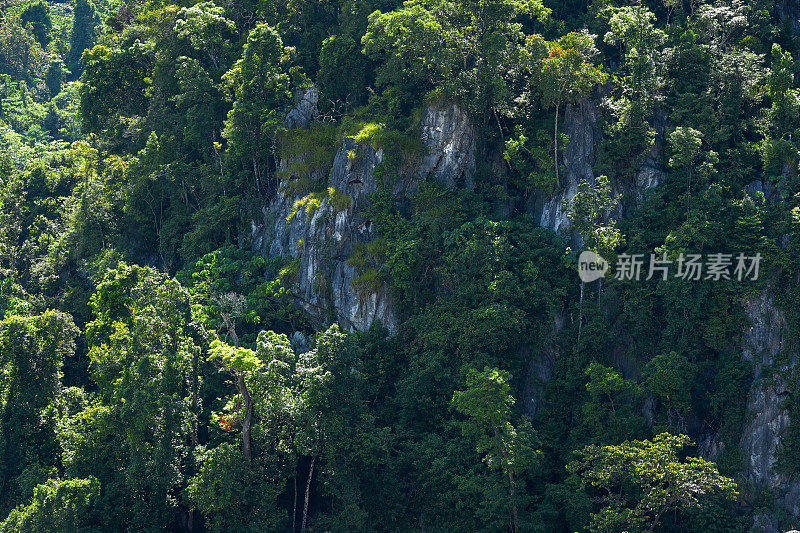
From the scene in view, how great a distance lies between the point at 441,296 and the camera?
25.7 m

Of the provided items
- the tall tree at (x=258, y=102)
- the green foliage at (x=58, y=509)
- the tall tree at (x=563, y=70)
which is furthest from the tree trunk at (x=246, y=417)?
the tall tree at (x=563, y=70)

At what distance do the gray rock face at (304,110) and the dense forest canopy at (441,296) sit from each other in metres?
0.23

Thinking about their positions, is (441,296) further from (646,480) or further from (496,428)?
(646,480)

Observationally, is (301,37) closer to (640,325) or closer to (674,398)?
(640,325)

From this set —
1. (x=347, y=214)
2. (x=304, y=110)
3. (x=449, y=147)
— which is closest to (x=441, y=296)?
(x=347, y=214)

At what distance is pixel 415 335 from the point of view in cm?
2548

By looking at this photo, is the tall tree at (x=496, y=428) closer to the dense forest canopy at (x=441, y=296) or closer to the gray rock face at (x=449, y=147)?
the dense forest canopy at (x=441, y=296)

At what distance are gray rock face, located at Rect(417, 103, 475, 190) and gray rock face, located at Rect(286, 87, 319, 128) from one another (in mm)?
4063

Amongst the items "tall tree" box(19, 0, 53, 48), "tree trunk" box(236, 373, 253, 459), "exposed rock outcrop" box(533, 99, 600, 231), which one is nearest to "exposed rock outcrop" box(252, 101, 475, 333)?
"exposed rock outcrop" box(533, 99, 600, 231)

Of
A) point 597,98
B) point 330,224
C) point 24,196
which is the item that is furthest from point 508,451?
point 24,196

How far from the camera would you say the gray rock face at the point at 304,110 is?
29328 millimetres

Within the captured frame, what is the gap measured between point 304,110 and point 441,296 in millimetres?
7873

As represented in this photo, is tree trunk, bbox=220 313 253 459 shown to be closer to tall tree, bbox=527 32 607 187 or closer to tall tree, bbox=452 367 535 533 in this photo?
tall tree, bbox=452 367 535 533

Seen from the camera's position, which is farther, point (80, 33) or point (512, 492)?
point (80, 33)
